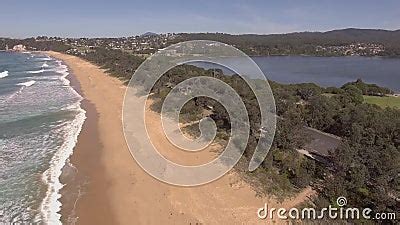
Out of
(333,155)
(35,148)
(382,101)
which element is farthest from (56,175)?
(382,101)

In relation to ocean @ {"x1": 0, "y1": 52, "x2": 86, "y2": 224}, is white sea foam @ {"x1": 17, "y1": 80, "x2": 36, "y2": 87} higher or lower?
lower

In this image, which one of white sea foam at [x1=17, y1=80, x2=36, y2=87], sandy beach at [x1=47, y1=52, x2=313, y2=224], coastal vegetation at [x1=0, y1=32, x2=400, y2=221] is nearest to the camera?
sandy beach at [x1=47, y1=52, x2=313, y2=224]

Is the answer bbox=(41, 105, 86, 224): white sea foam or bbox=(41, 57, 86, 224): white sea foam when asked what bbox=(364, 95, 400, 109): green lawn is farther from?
bbox=(41, 105, 86, 224): white sea foam

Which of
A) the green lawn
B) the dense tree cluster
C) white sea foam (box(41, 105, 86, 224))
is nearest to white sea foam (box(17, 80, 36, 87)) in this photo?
white sea foam (box(41, 105, 86, 224))

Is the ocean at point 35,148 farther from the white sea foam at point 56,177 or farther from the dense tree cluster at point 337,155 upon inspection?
the dense tree cluster at point 337,155

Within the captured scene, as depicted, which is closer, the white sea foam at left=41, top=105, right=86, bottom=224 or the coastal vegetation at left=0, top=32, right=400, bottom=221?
the white sea foam at left=41, top=105, right=86, bottom=224

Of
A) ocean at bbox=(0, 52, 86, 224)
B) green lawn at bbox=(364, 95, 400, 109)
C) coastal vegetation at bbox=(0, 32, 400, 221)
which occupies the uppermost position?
coastal vegetation at bbox=(0, 32, 400, 221)

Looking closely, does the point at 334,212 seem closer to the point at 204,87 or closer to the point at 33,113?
the point at 204,87

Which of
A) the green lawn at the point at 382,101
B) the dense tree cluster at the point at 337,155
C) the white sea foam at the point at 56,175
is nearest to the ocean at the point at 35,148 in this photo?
the white sea foam at the point at 56,175
